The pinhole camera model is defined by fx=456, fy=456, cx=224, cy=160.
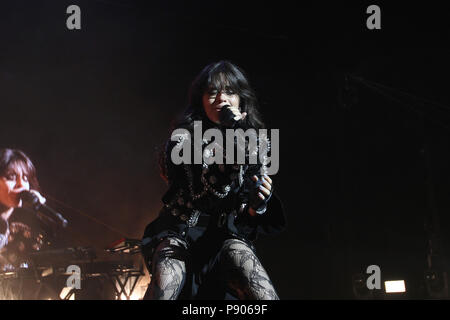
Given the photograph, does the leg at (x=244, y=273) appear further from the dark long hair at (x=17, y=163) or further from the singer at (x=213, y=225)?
the dark long hair at (x=17, y=163)

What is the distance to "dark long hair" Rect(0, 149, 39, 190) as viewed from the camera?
5.72 meters

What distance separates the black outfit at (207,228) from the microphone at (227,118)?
0.13 m

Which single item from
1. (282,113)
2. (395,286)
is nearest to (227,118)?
(282,113)

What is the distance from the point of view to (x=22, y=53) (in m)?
5.80

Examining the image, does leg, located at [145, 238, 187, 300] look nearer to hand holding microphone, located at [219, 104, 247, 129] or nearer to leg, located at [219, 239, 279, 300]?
leg, located at [219, 239, 279, 300]

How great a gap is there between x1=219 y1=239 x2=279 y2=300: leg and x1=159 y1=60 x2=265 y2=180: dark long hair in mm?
530

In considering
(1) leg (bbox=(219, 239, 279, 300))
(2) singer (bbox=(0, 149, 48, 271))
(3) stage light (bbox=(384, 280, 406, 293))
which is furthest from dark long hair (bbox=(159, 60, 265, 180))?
(3) stage light (bbox=(384, 280, 406, 293))

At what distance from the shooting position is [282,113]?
21.9ft

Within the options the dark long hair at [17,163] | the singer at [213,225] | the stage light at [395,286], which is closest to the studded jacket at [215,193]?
the singer at [213,225]

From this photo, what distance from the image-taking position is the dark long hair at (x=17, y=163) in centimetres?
572

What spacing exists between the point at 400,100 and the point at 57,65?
4857 mm

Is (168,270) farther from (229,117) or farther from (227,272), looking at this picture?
(229,117)
